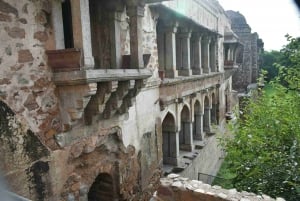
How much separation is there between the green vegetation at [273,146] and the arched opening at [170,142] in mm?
1770

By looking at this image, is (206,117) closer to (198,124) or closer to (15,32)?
(198,124)

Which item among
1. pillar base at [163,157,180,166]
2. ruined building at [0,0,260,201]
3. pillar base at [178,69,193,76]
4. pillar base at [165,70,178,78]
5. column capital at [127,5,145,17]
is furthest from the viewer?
pillar base at [178,69,193,76]

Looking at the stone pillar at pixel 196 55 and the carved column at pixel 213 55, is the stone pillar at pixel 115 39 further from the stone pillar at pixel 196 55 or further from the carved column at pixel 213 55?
the carved column at pixel 213 55

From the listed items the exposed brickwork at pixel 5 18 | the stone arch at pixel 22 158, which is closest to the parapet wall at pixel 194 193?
the stone arch at pixel 22 158

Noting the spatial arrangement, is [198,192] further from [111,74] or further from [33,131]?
[33,131]

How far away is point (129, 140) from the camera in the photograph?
512cm

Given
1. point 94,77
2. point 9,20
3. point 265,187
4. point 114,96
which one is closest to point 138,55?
point 114,96

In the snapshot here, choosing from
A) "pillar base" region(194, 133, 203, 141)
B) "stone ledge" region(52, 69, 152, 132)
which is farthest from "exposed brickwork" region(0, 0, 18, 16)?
"pillar base" region(194, 133, 203, 141)

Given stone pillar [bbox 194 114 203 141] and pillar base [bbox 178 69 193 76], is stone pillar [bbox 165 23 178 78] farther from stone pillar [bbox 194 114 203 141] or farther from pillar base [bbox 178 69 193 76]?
stone pillar [bbox 194 114 203 141]

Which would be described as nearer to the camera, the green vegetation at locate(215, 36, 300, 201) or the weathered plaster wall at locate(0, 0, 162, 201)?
the weathered plaster wall at locate(0, 0, 162, 201)

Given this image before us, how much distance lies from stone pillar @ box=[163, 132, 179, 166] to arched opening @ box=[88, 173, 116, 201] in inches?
143

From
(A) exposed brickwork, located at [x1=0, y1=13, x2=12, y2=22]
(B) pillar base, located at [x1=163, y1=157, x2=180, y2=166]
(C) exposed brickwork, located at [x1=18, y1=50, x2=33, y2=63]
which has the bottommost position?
(B) pillar base, located at [x1=163, y1=157, x2=180, y2=166]

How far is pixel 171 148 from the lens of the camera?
823 cm

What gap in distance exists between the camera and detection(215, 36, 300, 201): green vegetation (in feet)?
16.7
